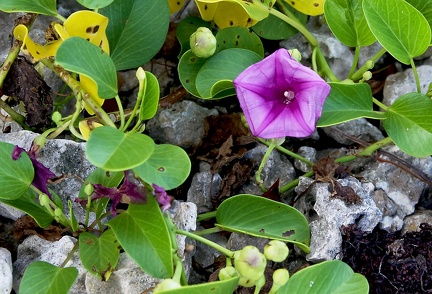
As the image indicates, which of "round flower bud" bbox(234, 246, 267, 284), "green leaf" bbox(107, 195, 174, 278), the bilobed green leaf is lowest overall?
"green leaf" bbox(107, 195, 174, 278)

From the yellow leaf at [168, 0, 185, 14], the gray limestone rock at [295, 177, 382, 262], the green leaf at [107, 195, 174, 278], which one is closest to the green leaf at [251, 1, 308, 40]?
the yellow leaf at [168, 0, 185, 14]

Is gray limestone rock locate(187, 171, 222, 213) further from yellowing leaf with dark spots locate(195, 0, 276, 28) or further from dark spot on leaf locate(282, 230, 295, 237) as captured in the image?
yellowing leaf with dark spots locate(195, 0, 276, 28)

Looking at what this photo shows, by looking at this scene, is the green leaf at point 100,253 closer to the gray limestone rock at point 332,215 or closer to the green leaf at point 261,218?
the green leaf at point 261,218

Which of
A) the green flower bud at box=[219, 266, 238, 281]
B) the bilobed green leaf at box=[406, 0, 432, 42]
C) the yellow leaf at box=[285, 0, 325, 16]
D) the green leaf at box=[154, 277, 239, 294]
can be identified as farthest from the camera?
the yellow leaf at box=[285, 0, 325, 16]

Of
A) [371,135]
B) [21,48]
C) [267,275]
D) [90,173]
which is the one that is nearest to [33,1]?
[21,48]

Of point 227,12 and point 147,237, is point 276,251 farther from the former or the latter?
point 227,12

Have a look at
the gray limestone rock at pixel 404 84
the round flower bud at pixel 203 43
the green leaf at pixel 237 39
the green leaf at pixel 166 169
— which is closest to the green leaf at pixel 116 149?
the green leaf at pixel 166 169
